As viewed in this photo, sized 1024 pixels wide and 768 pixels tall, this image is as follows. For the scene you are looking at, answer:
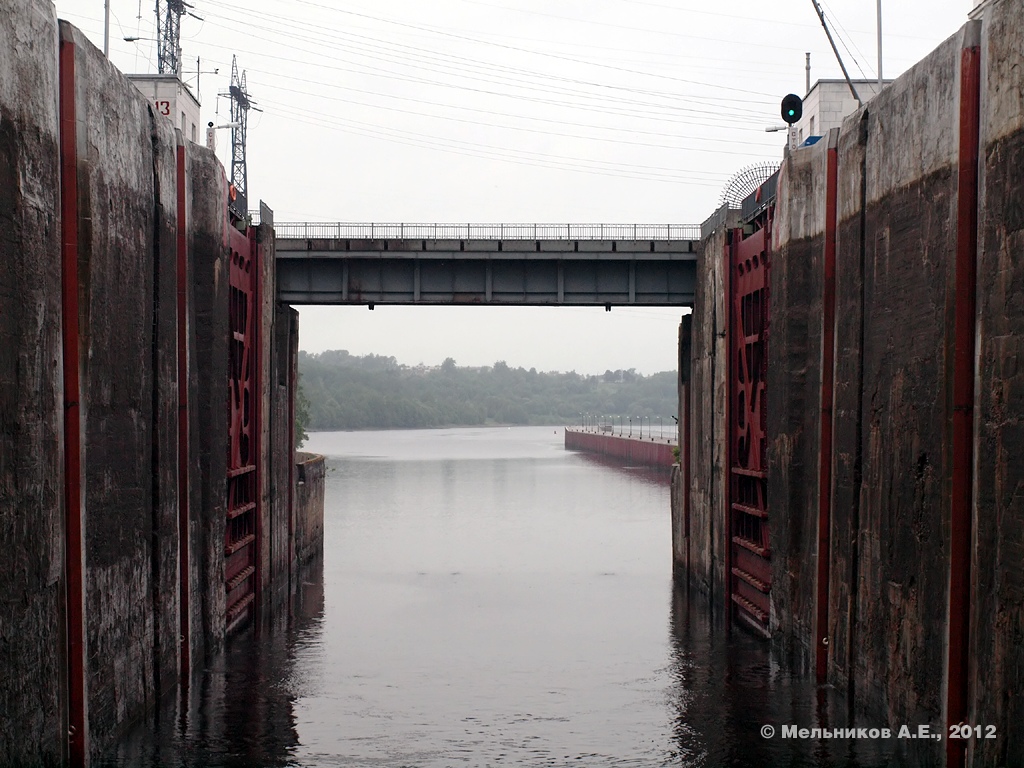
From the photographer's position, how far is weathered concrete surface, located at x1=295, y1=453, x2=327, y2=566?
122ft

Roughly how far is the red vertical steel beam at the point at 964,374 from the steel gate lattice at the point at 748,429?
10942 mm

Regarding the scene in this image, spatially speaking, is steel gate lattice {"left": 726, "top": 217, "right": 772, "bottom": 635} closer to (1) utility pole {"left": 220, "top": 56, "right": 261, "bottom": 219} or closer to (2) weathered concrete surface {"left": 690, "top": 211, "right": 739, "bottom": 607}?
(2) weathered concrete surface {"left": 690, "top": 211, "right": 739, "bottom": 607}

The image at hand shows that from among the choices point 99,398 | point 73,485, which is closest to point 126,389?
point 99,398

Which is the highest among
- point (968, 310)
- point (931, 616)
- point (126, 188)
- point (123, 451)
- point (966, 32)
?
point (966, 32)

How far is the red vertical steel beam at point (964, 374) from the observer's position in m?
14.4

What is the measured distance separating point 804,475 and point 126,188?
13283 mm

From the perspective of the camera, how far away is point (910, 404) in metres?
16.6

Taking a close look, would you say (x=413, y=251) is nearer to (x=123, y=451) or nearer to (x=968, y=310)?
(x=123, y=451)

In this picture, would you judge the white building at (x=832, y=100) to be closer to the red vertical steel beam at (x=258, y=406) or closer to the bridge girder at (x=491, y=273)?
the bridge girder at (x=491, y=273)

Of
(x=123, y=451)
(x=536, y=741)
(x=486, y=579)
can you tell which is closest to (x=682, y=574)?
(x=486, y=579)

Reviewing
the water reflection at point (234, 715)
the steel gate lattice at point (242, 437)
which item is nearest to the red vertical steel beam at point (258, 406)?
the steel gate lattice at point (242, 437)

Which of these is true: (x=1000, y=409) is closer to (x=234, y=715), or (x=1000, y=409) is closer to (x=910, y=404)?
(x=910, y=404)

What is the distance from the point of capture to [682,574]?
36250 millimetres

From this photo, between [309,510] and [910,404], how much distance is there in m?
26.5
